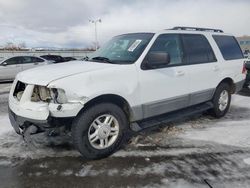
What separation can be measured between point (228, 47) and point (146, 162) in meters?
3.71

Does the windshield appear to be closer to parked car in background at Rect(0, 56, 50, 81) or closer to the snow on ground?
the snow on ground

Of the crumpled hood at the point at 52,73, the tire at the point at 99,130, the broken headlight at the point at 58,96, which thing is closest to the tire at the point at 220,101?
the tire at the point at 99,130

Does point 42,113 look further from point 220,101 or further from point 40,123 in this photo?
point 220,101

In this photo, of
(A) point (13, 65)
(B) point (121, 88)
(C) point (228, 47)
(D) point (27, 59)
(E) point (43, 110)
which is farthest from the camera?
(D) point (27, 59)

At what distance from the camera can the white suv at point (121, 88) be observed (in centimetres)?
350

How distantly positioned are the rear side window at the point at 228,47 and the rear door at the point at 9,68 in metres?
10.9

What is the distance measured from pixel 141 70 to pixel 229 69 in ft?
8.98

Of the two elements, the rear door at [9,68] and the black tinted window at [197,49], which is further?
the rear door at [9,68]

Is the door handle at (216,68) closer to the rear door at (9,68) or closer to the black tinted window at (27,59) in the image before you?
the rear door at (9,68)

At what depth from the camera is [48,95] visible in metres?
3.61

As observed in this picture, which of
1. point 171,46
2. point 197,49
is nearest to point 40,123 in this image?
point 171,46

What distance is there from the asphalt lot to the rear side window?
1710 millimetres

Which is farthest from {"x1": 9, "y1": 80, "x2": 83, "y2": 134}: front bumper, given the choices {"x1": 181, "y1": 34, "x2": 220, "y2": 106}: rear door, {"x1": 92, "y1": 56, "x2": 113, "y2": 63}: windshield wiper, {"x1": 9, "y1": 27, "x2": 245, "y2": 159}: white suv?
{"x1": 181, "y1": 34, "x2": 220, "y2": 106}: rear door

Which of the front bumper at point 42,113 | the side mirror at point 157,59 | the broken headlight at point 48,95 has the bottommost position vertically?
the front bumper at point 42,113
